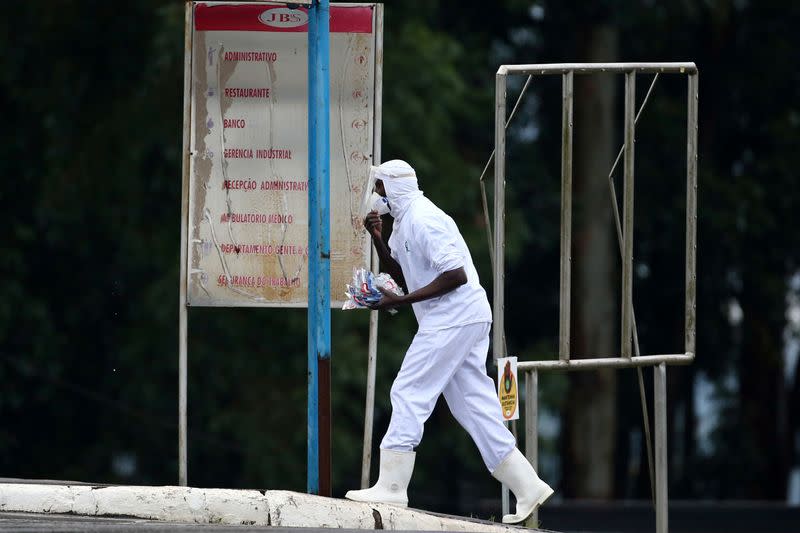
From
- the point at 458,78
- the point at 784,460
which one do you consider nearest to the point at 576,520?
the point at 458,78

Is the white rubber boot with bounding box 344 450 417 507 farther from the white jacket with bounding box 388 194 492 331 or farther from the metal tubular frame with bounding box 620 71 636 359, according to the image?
the metal tubular frame with bounding box 620 71 636 359

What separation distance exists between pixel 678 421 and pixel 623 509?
1186 centimetres

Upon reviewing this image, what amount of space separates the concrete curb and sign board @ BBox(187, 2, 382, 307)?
5.50 ft

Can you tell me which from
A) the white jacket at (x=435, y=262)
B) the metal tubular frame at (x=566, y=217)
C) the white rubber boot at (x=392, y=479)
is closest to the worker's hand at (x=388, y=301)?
the white jacket at (x=435, y=262)

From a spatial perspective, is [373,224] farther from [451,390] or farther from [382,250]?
[451,390]

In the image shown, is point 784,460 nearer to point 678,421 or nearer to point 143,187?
point 678,421

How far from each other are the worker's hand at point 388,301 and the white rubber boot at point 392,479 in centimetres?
61

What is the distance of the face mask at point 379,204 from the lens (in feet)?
27.2

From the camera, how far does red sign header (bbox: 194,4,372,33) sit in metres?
8.90

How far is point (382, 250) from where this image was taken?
8367 millimetres

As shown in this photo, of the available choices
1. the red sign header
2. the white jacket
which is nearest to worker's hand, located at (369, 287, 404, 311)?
the white jacket

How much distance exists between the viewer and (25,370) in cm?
2131

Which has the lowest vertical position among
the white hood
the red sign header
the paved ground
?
the paved ground

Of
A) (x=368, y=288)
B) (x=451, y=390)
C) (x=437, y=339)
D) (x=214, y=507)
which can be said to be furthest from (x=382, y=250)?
(x=214, y=507)
